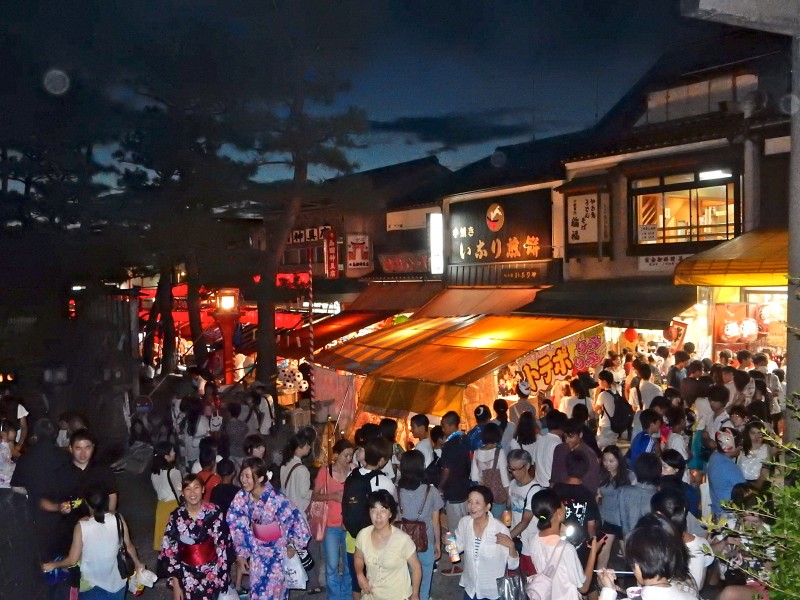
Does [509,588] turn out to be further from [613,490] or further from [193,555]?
[193,555]

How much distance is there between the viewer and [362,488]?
→ 6.61m

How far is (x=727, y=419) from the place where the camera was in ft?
29.0

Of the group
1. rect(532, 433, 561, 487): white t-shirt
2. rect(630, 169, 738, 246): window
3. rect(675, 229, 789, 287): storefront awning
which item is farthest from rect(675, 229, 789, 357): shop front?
rect(532, 433, 561, 487): white t-shirt

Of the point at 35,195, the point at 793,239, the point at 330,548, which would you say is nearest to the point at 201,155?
the point at 35,195

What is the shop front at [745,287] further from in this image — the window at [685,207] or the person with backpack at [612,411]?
the person with backpack at [612,411]

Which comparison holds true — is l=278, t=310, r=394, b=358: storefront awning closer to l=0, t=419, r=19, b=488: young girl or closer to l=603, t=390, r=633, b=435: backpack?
l=603, t=390, r=633, b=435: backpack

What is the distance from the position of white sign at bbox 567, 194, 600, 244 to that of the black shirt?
9461mm

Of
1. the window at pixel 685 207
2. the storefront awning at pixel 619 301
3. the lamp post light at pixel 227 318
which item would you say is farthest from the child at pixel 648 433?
the lamp post light at pixel 227 318

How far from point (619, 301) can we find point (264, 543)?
10.5 m

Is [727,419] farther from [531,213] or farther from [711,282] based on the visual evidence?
[531,213]

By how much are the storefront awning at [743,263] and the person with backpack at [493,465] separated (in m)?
6.49

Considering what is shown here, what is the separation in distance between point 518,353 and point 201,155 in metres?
14.2

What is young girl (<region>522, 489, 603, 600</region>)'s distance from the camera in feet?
17.0

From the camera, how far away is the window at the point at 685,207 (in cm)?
1425
